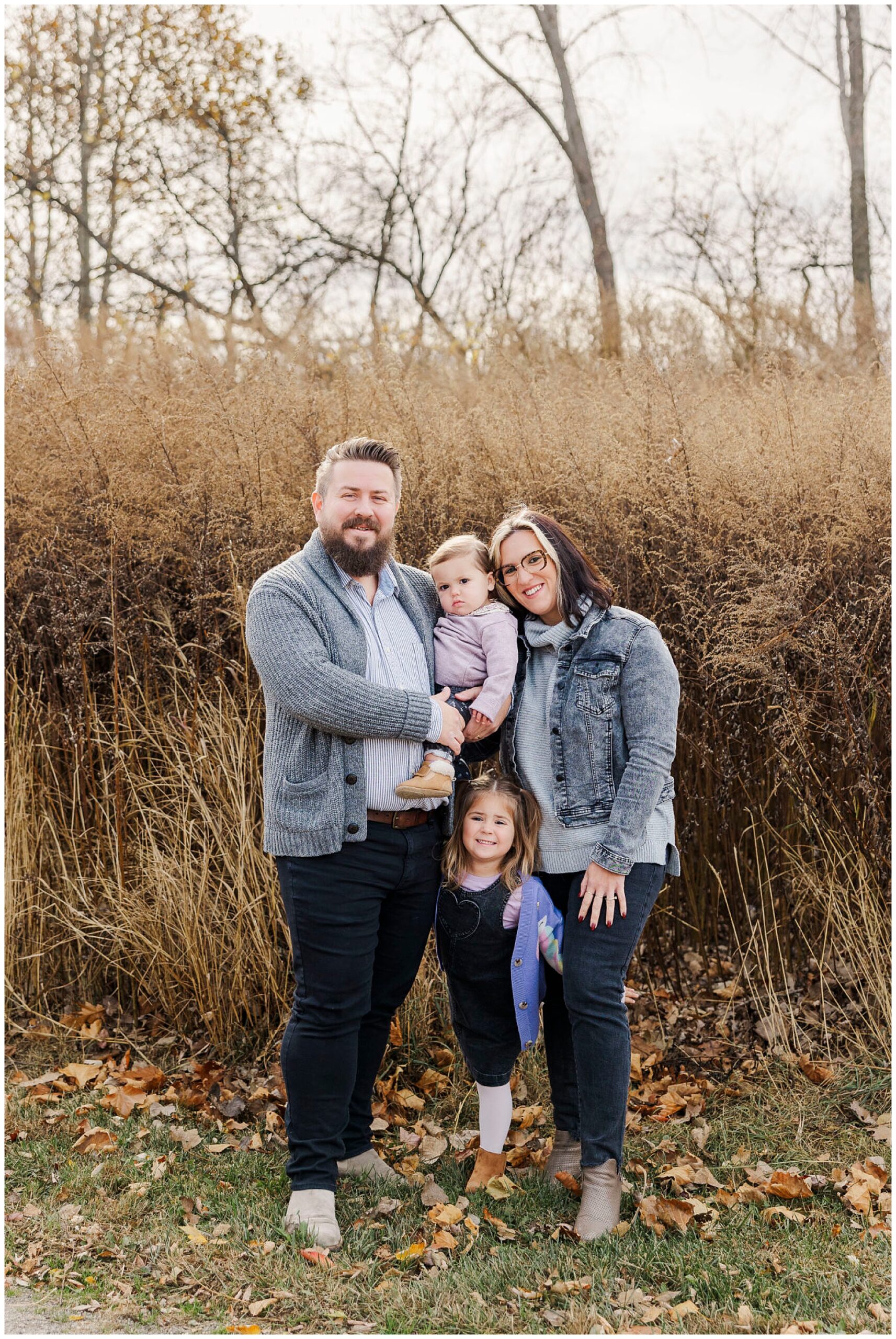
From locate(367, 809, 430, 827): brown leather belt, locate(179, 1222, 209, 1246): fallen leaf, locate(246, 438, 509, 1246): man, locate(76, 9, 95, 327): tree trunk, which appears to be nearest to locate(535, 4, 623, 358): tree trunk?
locate(76, 9, 95, 327): tree trunk

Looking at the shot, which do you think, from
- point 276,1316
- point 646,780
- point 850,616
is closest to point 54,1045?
point 276,1316

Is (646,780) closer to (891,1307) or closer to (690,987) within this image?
(891,1307)

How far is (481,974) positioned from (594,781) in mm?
719

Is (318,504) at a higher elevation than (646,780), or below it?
higher

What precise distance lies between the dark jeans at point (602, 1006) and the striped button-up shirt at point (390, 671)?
62 cm

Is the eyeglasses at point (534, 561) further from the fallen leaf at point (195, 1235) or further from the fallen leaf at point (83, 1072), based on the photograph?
the fallen leaf at point (83, 1072)

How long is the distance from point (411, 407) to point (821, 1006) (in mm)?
3316

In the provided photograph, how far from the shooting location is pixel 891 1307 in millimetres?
3012

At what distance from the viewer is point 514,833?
3.34 metres

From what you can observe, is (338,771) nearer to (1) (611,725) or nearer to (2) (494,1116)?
(1) (611,725)

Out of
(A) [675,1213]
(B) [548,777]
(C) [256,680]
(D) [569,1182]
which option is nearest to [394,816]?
(B) [548,777]

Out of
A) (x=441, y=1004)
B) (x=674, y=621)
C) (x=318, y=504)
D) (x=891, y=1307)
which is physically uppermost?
(x=318, y=504)

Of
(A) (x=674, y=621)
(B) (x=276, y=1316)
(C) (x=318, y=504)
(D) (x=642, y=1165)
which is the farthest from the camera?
(A) (x=674, y=621)

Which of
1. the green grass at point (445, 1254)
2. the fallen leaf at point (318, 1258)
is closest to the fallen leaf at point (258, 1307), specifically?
the green grass at point (445, 1254)
